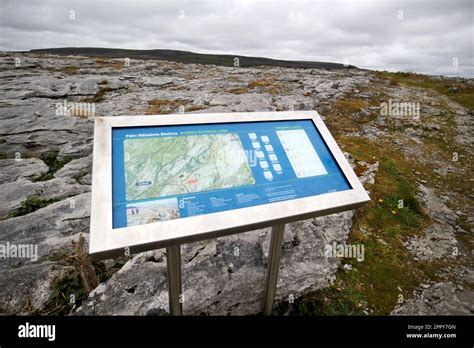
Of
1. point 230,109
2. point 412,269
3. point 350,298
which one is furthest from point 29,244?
point 230,109

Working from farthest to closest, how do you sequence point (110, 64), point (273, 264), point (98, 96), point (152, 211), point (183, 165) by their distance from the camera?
point (110, 64)
point (98, 96)
point (273, 264)
point (183, 165)
point (152, 211)

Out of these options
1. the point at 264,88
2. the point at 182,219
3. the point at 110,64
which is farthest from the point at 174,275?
the point at 110,64

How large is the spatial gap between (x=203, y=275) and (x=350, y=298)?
3.01 m

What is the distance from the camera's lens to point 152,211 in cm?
302

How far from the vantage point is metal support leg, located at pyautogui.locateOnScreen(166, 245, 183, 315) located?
11.8ft

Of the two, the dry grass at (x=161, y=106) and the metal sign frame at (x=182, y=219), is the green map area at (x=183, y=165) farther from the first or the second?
the dry grass at (x=161, y=106)

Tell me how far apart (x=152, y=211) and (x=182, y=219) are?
343mm

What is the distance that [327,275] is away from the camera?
5938 millimetres

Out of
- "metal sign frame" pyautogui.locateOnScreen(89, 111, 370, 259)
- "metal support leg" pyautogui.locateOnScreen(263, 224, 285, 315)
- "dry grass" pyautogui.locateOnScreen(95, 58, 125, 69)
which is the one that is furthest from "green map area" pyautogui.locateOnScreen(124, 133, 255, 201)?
"dry grass" pyautogui.locateOnScreen(95, 58, 125, 69)

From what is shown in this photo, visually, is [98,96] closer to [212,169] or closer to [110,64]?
[212,169]

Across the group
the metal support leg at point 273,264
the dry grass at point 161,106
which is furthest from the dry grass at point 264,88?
the metal support leg at point 273,264

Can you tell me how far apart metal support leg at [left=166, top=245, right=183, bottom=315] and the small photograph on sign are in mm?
686

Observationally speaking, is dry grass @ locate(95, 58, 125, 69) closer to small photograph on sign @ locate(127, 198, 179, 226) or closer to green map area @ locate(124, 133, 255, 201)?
green map area @ locate(124, 133, 255, 201)
